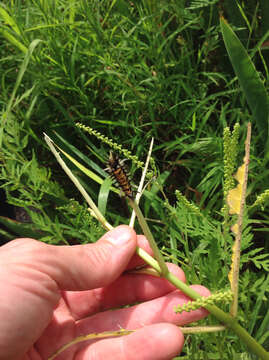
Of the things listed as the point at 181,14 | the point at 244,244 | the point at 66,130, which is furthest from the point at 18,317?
the point at 181,14

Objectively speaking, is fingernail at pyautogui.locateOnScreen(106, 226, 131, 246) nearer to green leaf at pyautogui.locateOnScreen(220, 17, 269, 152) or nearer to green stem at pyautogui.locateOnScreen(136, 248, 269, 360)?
green stem at pyautogui.locateOnScreen(136, 248, 269, 360)

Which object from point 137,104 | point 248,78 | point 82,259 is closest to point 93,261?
point 82,259

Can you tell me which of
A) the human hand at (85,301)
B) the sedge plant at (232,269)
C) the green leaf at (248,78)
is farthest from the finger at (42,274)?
the green leaf at (248,78)

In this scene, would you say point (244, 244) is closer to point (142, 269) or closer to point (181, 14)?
point (142, 269)

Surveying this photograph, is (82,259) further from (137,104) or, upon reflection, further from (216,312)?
(137,104)

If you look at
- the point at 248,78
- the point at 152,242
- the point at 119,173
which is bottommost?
the point at 152,242

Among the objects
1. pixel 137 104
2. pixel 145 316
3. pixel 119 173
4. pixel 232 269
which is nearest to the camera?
pixel 119 173

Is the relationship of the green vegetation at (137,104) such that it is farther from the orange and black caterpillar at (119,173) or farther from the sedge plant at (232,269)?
the orange and black caterpillar at (119,173)
